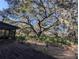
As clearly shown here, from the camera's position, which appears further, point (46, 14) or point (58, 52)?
point (46, 14)

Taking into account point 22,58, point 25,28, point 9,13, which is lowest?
point 22,58

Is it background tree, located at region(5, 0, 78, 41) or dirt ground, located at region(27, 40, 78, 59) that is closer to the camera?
dirt ground, located at region(27, 40, 78, 59)

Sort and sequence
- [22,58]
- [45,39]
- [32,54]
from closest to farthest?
[22,58] < [32,54] < [45,39]

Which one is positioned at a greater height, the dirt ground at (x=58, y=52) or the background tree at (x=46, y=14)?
the background tree at (x=46, y=14)

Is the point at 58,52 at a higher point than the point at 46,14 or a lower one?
lower

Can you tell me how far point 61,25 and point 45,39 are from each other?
3.20 meters

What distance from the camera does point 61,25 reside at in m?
35.1

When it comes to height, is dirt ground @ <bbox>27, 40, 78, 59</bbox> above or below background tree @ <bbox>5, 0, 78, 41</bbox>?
below

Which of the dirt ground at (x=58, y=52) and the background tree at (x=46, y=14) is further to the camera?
the background tree at (x=46, y=14)

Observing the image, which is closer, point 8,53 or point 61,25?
point 8,53

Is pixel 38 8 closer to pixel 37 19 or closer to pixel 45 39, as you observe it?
pixel 37 19

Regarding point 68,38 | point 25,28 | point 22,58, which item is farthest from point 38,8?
point 22,58

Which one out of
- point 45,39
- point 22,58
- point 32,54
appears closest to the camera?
point 22,58

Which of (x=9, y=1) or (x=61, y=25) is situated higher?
(x=9, y=1)
